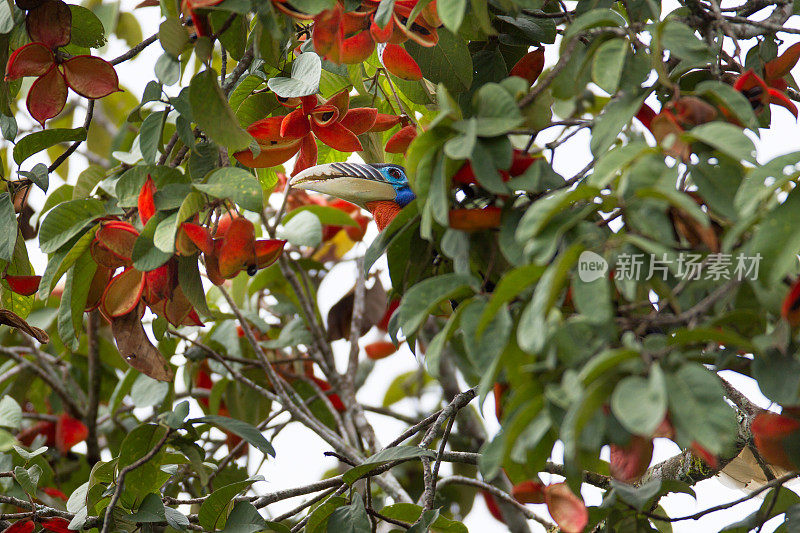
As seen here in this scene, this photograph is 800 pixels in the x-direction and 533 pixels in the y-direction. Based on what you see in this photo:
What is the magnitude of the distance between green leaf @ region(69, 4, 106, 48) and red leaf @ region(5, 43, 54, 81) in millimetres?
126

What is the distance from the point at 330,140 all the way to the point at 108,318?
0.41m

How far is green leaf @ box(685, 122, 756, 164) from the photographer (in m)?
0.62

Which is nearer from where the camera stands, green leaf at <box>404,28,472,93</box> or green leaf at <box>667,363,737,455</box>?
green leaf at <box>667,363,737,455</box>

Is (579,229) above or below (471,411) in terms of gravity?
above

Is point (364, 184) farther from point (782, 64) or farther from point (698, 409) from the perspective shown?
point (698, 409)

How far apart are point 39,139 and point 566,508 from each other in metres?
0.92

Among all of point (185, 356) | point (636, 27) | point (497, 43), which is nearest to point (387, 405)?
point (185, 356)

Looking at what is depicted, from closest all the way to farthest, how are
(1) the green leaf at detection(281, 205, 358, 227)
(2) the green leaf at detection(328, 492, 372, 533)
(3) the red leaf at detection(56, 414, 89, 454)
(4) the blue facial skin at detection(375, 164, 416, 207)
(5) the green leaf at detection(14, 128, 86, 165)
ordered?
(2) the green leaf at detection(328, 492, 372, 533) < (5) the green leaf at detection(14, 128, 86, 165) < (4) the blue facial skin at detection(375, 164, 416, 207) < (1) the green leaf at detection(281, 205, 358, 227) < (3) the red leaf at detection(56, 414, 89, 454)

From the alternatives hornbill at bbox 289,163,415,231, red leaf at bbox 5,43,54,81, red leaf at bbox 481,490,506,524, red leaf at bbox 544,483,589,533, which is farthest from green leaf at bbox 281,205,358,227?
red leaf at bbox 544,483,589,533

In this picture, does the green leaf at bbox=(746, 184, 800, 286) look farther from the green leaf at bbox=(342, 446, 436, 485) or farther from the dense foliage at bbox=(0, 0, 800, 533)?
the green leaf at bbox=(342, 446, 436, 485)

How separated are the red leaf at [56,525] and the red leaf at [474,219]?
0.79 metres

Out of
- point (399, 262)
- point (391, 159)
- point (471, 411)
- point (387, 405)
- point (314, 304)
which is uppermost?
point (399, 262)

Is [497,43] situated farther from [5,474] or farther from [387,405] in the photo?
[387,405]

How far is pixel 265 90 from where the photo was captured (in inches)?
47.1
